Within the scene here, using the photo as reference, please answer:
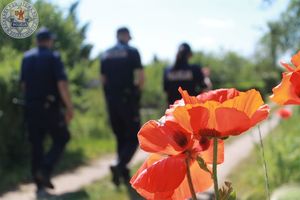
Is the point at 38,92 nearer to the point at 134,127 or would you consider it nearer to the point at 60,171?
the point at 134,127

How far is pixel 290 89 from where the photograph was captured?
4.85 feet

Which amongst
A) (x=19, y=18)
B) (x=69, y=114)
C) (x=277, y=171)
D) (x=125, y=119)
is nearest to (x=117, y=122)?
(x=125, y=119)

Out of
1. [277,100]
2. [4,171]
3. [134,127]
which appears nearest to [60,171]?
[4,171]

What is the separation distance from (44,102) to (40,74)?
343 mm

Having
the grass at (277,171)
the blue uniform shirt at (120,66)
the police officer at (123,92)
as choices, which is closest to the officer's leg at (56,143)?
the police officer at (123,92)

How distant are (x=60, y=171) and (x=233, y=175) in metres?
2.52

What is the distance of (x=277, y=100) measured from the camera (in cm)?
150

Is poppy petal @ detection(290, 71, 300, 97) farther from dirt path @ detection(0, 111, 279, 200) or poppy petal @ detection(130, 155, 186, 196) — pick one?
dirt path @ detection(0, 111, 279, 200)

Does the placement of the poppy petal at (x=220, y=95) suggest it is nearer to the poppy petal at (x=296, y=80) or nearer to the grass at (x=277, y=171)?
the poppy petal at (x=296, y=80)

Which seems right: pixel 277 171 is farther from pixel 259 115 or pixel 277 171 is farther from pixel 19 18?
pixel 259 115

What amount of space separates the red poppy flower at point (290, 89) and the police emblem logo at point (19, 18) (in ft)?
3.01

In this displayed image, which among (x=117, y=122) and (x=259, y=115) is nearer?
(x=259, y=115)

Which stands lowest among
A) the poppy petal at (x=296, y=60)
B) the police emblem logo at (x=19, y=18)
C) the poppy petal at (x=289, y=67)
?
the poppy petal at (x=289, y=67)

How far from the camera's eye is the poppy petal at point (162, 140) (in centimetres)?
141
